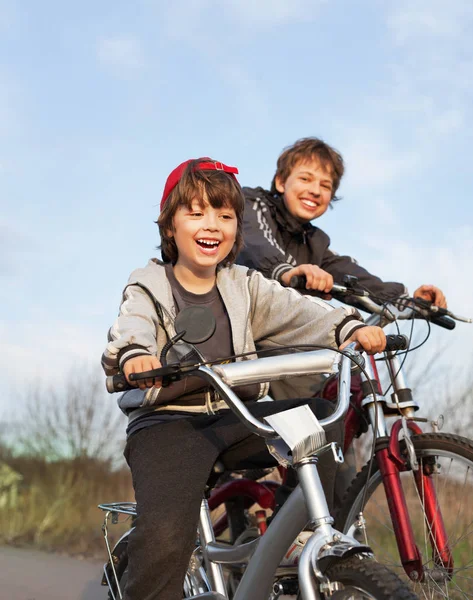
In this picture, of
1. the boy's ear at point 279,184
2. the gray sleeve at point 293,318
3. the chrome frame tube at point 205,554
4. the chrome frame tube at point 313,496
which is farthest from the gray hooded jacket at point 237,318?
the boy's ear at point 279,184

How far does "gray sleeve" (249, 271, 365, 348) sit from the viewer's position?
3053 millimetres

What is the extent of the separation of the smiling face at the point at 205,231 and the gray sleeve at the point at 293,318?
0.25 meters

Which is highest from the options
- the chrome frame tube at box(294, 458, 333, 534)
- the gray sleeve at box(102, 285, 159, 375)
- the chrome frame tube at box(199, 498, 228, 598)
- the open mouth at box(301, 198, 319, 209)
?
the open mouth at box(301, 198, 319, 209)

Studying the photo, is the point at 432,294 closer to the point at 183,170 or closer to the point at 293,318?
the point at 293,318

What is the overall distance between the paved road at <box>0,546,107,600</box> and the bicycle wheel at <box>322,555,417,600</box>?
3.09 m

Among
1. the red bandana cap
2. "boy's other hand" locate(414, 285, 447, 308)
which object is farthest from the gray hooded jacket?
"boy's other hand" locate(414, 285, 447, 308)

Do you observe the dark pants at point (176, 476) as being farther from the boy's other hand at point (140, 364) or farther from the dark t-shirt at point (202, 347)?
the boy's other hand at point (140, 364)

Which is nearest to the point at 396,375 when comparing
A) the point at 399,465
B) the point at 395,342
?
the point at 399,465

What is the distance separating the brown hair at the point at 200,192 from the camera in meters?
3.28

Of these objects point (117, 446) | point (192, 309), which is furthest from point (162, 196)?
point (117, 446)

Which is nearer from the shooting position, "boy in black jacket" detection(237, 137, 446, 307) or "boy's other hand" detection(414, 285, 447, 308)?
"boy's other hand" detection(414, 285, 447, 308)

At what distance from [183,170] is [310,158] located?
1486 mm

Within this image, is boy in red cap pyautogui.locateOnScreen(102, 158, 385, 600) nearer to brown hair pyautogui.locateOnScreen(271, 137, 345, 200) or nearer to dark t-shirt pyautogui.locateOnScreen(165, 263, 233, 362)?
dark t-shirt pyautogui.locateOnScreen(165, 263, 233, 362)

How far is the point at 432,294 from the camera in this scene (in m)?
4.22
